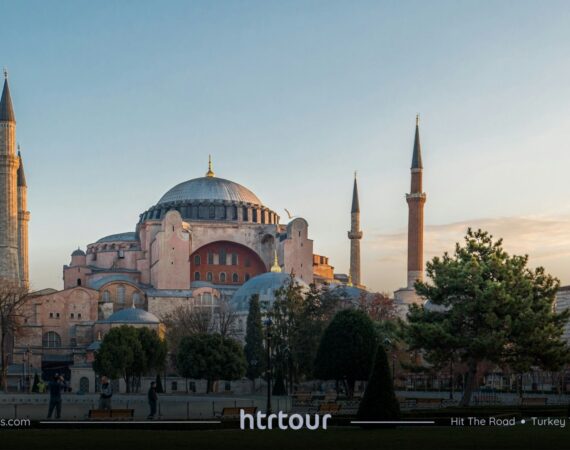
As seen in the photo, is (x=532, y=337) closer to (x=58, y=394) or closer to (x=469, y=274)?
(x=469, y=274)

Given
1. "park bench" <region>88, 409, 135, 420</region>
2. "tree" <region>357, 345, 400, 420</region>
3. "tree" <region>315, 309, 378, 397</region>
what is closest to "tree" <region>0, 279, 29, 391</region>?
"tree" <region>315, 309, 378, 397</region>

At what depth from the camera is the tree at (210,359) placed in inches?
1866

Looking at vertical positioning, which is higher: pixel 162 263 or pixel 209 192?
pixel 209 192

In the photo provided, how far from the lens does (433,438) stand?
57.5 ft

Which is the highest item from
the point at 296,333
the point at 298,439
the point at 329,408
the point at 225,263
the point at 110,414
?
the point at 225,263

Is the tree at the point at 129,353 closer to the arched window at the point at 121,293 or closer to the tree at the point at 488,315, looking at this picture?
the arched window at the point at 121,293

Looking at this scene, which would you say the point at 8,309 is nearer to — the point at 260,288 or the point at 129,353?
the point at 129,353

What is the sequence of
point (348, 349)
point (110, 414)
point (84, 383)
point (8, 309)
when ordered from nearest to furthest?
point (110, 414) < point (348, 349) < point (8, 309) < point (84, 383)

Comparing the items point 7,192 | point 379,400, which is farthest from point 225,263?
point 379,400

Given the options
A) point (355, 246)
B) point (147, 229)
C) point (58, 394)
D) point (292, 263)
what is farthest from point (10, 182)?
point (58, 394)

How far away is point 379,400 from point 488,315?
11.4 metres

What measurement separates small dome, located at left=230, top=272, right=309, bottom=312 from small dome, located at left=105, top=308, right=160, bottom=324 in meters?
5.26

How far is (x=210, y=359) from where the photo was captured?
4725cm

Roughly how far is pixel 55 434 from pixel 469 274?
16.8 metres
